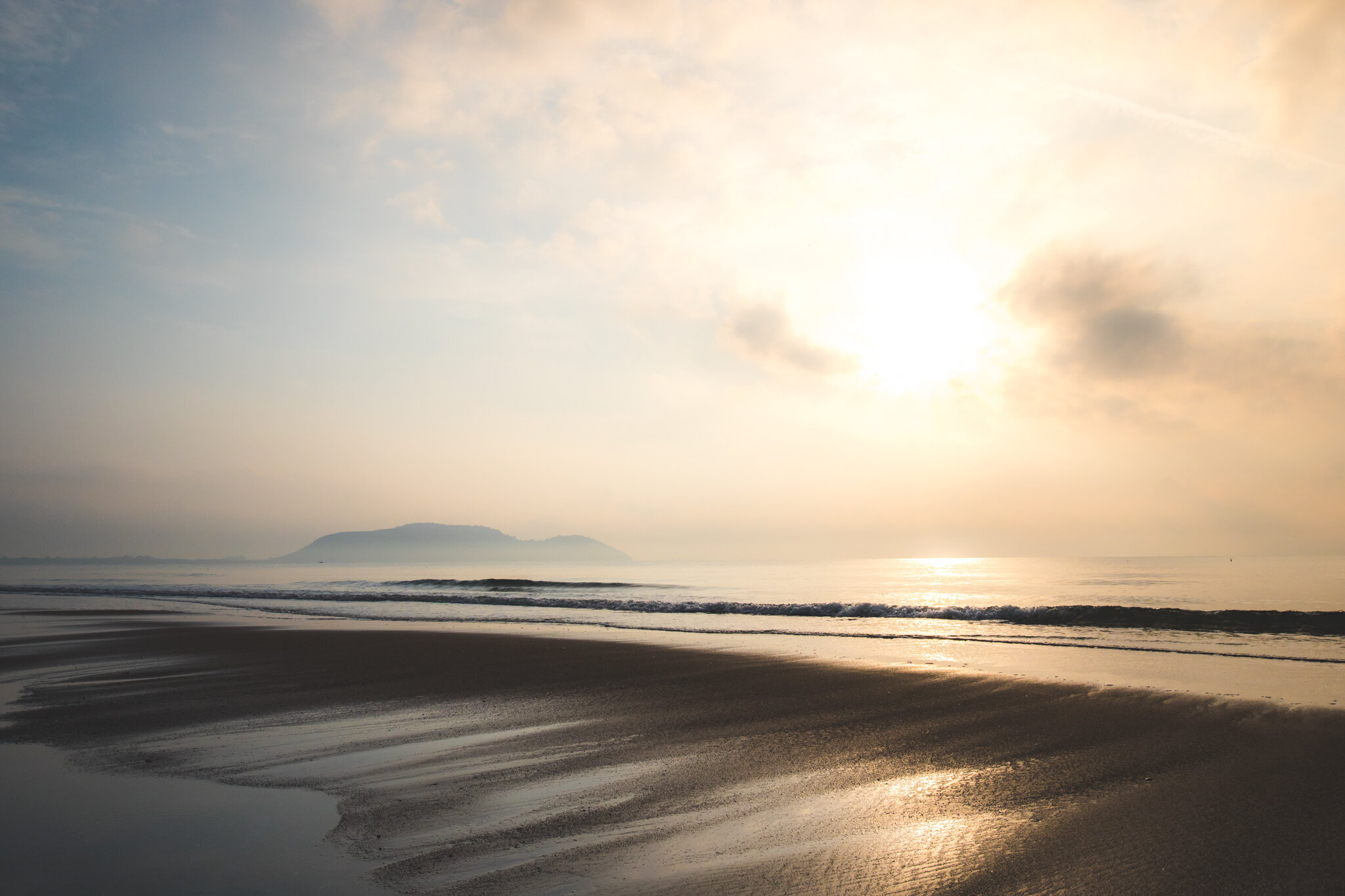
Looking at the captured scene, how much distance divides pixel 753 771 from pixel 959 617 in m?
20.3

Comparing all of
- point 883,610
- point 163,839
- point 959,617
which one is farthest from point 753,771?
point 883,610

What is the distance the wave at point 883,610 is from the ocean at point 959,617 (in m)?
0.10

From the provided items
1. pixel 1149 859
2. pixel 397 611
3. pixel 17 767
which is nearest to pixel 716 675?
pixel 1149 859

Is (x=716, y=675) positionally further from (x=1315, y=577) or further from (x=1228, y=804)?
(x=1315, y=577)

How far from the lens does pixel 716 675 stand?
11797 mm

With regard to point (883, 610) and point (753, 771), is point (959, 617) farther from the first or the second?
point (753, 771)

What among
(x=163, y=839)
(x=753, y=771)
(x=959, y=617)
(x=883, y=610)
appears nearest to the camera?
(x=163, y=839)

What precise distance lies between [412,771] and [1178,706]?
928 cm

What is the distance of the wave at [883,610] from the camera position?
20219 millimetres

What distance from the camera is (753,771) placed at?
626cm

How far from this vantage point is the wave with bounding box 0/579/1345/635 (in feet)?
66.3

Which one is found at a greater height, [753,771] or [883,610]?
[753,771]

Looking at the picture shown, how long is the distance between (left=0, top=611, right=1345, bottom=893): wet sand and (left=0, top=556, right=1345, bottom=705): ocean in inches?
121

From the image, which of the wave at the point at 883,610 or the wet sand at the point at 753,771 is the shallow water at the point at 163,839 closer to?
the wet sand at the point at 753,771
